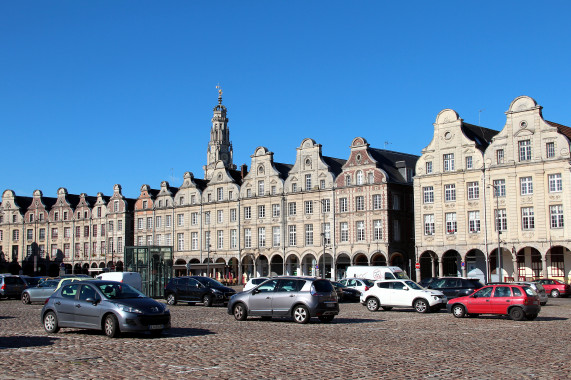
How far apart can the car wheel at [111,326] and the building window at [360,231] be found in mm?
44924

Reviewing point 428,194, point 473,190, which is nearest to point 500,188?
point 473,190

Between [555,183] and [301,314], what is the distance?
33.6 metres

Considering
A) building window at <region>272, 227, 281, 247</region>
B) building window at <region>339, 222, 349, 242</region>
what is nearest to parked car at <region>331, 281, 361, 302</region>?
building window at <region>339, 222, 349, 242</region>

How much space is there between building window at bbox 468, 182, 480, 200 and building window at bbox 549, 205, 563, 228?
19.2 ft

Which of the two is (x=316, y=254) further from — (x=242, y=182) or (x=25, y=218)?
(x=25, y=218)

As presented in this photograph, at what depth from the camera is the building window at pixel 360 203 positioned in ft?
200

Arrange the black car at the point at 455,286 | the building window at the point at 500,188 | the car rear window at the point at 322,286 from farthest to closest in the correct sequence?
1. the building window at the point at 500,188
2. the black car at the point at 455,286
3. the car rear window at the point at 322,286

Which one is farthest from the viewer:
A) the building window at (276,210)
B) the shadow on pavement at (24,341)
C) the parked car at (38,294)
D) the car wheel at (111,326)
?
the building window at (276,210)

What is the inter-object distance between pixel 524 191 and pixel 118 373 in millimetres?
45060

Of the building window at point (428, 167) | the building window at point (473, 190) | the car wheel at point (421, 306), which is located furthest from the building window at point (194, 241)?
the car wheel at point (421, 306)

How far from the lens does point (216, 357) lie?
14.0 meters

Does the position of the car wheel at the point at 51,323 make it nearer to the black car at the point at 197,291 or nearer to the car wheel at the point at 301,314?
the car wheel at the point at 301,314

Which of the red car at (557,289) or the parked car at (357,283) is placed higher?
the parked car at (357,283)

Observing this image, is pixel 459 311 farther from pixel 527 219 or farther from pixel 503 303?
pixel 527 219
